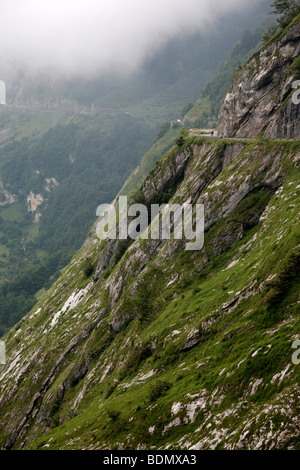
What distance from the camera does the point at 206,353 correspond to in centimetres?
4109

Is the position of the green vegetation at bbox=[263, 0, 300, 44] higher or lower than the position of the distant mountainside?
A: higher

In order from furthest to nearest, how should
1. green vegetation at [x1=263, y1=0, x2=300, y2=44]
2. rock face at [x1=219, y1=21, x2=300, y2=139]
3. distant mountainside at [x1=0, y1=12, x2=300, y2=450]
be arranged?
green vegetation at [x1=263, y1=0, x2=300, y2=44] → rock face at [x1=219, y1=21, x2=300, y2=139] → distant mountainside at [x1=0, y1=12, x2=300, y2=450]

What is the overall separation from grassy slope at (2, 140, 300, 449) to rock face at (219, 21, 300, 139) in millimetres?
7150

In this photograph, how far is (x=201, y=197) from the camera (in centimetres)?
7706

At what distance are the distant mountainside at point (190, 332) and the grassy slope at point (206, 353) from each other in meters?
0.17

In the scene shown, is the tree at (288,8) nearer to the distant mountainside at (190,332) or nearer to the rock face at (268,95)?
the rock face at (268,95)

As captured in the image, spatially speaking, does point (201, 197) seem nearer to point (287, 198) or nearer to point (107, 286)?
point (287, 198)

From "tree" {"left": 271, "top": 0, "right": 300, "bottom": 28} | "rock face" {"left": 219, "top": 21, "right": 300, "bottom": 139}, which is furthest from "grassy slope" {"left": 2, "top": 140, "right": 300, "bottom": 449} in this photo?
"tree" {"left": 271, "top": 0, "right": 300, "bottom": 28}

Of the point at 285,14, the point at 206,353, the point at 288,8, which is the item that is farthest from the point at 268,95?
the point at 206,353

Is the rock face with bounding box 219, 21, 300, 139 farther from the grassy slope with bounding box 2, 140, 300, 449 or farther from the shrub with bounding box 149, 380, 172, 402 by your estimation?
the shrub with bounding box 149, 380, 172, 402

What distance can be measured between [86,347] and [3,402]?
127ft

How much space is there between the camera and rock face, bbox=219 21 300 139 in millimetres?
71375

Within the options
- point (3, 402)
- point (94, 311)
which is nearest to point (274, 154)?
point (94, 311)

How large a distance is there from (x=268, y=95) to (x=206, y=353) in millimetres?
70440
